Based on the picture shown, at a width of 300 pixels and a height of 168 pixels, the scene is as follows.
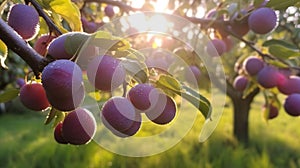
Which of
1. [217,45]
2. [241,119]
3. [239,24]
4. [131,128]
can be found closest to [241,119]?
[241,119]

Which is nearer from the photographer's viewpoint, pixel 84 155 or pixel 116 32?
pixel 116 32

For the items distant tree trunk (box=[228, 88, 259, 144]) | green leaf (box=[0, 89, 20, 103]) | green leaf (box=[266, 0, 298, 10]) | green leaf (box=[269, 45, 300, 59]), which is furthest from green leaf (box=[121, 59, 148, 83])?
distant tree trunk (box=[228, 88, 259, 144])

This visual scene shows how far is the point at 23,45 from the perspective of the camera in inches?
15.6

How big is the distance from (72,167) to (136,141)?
4.80ft

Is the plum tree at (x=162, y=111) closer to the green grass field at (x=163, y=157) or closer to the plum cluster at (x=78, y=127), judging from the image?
the plum cluster at (x=78, y=127)

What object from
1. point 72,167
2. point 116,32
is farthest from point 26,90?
point 72,167

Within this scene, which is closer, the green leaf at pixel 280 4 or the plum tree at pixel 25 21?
the plum tree at pixel 25 21

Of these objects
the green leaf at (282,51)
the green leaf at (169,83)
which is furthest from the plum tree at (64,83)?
the green leaf at (282,51)

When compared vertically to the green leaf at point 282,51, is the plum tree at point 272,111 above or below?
below

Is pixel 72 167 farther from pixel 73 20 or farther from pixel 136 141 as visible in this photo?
pixel 73 20

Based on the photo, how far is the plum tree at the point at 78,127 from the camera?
1.54ft

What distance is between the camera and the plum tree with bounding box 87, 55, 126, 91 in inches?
14.5

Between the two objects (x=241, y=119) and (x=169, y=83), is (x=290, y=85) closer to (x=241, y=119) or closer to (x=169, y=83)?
(x=169, y=83)

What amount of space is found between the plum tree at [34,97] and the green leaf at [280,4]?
0.47 meters
